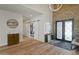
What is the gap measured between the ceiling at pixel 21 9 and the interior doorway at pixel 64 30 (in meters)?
0.49

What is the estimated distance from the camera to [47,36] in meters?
1.95

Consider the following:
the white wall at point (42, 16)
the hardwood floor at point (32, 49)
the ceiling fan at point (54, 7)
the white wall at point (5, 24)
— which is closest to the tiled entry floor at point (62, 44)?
the hardwood floor at point (32, 49)

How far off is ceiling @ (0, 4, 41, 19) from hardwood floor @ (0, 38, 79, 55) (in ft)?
1.82

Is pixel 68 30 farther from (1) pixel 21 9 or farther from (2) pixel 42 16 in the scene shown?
(1) pixel 21 9

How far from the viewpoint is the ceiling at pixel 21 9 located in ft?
5.90

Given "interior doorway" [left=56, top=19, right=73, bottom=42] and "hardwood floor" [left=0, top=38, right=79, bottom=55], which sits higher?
"interior doorway" [left=56, top=19, right=73, bottom=42]

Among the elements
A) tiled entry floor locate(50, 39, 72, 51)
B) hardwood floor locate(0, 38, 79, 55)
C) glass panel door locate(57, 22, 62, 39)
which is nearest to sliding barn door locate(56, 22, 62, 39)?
glass panel door locate(57, 22, 62, 39)

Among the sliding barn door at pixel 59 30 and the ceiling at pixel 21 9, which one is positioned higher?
the ceiling at pixel 21 9

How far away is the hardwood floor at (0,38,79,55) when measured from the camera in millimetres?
1805

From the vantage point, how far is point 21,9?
187 cm

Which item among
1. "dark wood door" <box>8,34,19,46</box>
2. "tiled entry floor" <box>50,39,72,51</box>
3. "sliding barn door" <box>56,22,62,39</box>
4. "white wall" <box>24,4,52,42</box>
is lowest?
"tiled entry floor" <box>50,39,72,51</box>

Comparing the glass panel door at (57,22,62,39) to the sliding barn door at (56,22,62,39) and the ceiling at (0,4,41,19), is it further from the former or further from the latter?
the ceiling at (0,4,41,19)

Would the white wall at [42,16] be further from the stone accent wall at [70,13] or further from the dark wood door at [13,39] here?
the dark wood door at [13,39]
